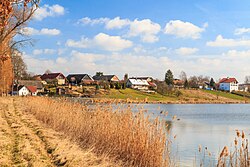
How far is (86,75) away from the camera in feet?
322

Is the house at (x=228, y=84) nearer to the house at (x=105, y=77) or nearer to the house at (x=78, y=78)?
the house at (x=105, y=77)

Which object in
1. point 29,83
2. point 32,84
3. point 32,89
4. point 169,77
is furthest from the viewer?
point 169,77

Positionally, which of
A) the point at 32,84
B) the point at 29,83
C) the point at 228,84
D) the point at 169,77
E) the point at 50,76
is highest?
the point at 169,77

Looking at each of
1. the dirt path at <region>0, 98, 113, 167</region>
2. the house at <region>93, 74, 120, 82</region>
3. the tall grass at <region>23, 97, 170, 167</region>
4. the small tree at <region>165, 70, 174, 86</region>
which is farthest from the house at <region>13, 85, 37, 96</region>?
the dirt path at <region>0, 98, 113, 167</region>

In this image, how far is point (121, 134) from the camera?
26.0 feet

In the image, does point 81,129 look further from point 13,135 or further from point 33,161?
point 33,161

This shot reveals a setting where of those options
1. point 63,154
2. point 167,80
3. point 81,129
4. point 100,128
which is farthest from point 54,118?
Result: point 167,80

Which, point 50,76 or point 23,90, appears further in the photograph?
point 50,76

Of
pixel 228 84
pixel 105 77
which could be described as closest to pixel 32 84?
pixel 105 77

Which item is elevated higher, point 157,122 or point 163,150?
point 157,122

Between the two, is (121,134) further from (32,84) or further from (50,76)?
(50,76)

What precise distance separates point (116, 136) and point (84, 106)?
3885 millimetres

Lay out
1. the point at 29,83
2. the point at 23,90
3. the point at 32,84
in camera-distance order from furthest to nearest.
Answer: the point at 32,84
the point at 29,83
the point at 23,90

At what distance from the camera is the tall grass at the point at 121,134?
23.1 ft
